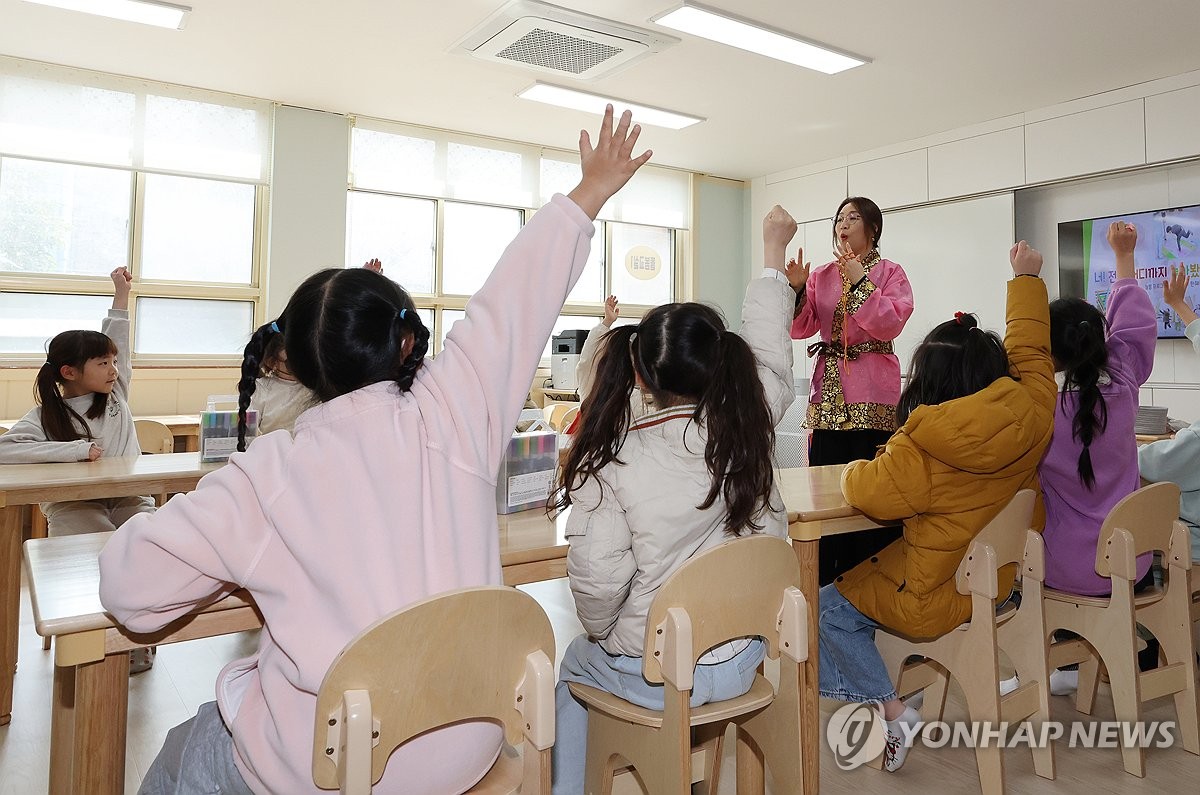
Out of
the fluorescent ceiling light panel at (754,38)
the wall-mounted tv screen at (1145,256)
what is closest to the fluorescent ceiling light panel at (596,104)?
the fluorescent ceiling light panel at (754,38)

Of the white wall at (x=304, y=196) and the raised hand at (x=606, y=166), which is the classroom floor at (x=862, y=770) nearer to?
the raised hand at (x=606, y=166)

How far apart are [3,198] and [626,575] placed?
4.96 meters

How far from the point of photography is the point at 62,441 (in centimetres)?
245

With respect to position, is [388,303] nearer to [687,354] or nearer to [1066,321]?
[687,354]

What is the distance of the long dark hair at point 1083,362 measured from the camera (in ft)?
6.75

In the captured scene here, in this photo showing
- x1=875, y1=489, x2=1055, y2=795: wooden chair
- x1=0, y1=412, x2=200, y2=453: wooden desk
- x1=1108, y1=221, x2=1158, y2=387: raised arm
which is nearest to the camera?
x1=875, y1=489, x2=1055, y2=795: wooden chair

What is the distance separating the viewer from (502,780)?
1.08m

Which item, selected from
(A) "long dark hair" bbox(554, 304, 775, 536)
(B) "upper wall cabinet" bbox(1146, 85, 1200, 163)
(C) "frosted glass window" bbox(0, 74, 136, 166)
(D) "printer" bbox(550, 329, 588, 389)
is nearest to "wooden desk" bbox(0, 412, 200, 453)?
(C) "frosted glass window" bbox(0, 74, 136, 166)

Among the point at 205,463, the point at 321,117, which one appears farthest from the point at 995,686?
the point at 321,117

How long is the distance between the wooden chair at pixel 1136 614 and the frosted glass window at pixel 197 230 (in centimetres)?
508

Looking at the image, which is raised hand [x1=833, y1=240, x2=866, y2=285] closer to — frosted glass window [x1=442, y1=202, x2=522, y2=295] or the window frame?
frosted glass window [x1=442, y1=202, x2=522, y2=295]

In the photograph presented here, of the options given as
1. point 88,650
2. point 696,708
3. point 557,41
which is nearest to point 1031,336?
point 696,708

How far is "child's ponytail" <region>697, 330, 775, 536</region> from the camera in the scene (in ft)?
4.46

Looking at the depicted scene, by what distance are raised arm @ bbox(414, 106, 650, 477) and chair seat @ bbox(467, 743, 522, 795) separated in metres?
0.40
